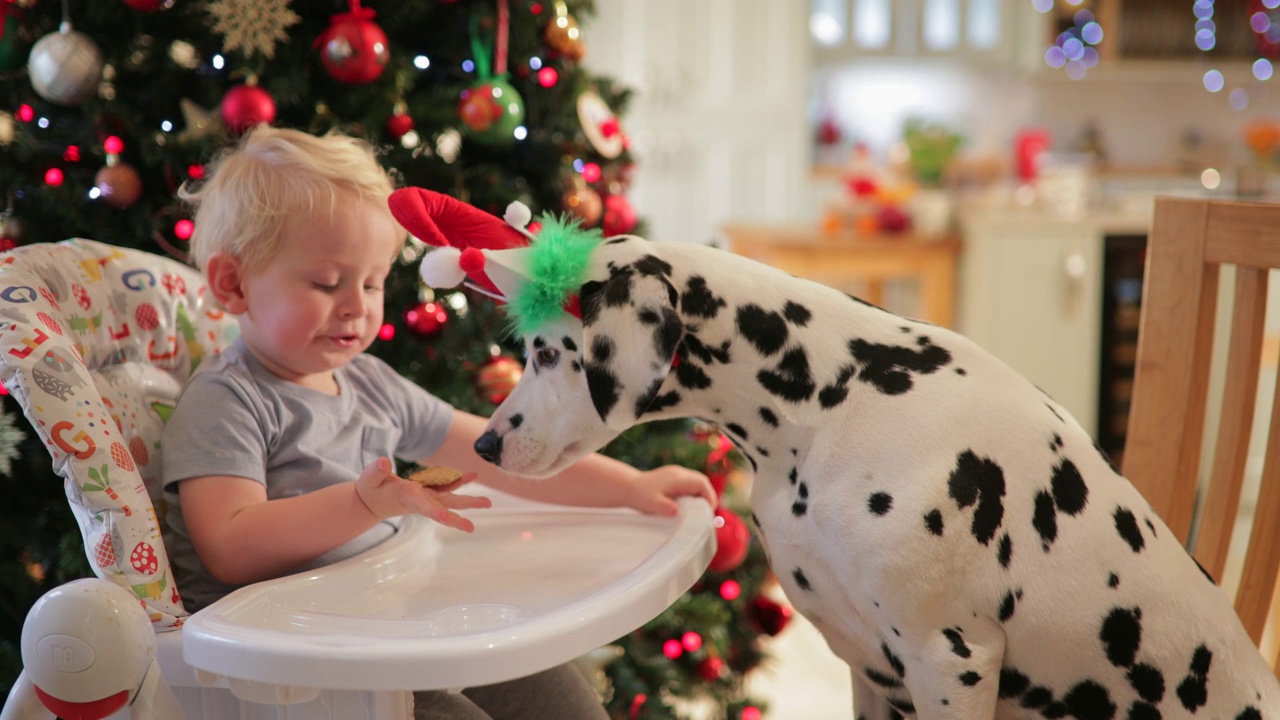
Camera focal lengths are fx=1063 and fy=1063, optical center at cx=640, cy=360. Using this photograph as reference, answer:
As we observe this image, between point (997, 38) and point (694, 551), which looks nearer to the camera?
point (694, 551)

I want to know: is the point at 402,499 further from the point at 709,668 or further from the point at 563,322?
the point at 709,668

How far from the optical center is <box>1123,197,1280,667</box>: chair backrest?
3.99 feet

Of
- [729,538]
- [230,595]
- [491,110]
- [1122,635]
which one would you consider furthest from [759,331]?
[491,110]

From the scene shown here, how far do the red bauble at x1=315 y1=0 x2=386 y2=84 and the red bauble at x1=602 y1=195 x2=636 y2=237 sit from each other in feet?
1.78

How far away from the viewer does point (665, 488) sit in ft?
4.44

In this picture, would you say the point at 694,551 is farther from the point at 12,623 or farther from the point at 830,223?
the point at 830,223

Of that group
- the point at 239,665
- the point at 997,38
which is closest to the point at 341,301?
the point at 239,665

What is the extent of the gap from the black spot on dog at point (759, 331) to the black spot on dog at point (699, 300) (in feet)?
0.08

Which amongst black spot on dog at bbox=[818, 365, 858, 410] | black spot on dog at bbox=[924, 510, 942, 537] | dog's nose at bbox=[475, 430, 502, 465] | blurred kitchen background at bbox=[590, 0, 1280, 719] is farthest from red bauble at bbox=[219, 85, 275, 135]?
blurred kitchen background at bbox=[590, 0, 1280, 719]

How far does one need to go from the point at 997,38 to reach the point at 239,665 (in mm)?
6286

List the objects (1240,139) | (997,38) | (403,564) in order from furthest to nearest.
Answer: (1240,139) < (997,38) < (403,564)

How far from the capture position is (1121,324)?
13.4 ft

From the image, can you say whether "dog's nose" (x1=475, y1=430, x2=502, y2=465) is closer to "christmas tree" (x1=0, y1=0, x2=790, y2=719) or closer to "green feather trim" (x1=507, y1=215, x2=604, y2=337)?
"green feather trim" (x1=507, y1=215, x2=604, y2=337)

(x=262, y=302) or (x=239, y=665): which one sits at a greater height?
(x=262, y=302)
